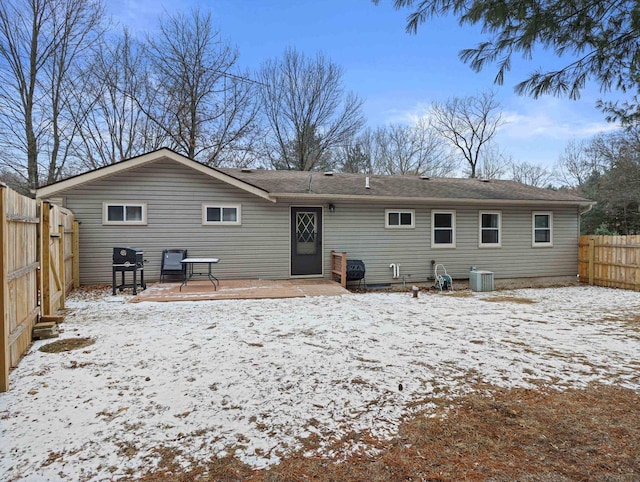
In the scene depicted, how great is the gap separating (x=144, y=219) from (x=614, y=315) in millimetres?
10054

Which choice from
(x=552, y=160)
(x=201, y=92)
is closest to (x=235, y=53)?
(x=201, y=92)

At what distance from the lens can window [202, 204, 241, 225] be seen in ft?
29.8

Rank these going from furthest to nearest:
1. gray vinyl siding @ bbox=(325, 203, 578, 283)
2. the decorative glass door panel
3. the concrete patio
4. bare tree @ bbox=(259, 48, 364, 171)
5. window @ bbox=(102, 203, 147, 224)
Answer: bare tree @ bbox=(259, 48, 364, 171) < gray vinyl siding @ bbox=(325, 203, 578, 283) < the decorative glass door panel < window @ bbox=(102, 203, 147, 224) < the concrete patio

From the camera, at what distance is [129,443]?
7.55 ft

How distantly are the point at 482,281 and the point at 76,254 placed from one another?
400 inches

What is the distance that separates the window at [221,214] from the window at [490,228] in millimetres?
7323

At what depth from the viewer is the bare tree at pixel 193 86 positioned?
52.2ft

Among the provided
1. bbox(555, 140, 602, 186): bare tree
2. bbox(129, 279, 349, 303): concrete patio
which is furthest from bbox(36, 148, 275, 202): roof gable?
bbox(555, 140, 602, 186): bare tree

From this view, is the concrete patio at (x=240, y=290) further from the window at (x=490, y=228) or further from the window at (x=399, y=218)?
the window at (x=490, y=228)

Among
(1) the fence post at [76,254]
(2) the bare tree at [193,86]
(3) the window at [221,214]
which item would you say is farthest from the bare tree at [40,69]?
(3) the window at [221,214]

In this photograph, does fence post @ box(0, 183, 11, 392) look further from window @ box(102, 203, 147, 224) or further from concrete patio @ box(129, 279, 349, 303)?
window @ box(102, 203, 147, 224)

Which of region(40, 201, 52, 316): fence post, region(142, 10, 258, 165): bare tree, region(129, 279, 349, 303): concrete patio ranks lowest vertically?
region(129, 279, 349, 303): concrete patio

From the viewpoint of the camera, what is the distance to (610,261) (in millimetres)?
10477

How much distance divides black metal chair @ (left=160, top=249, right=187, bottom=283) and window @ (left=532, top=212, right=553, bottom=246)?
34.8 feet
